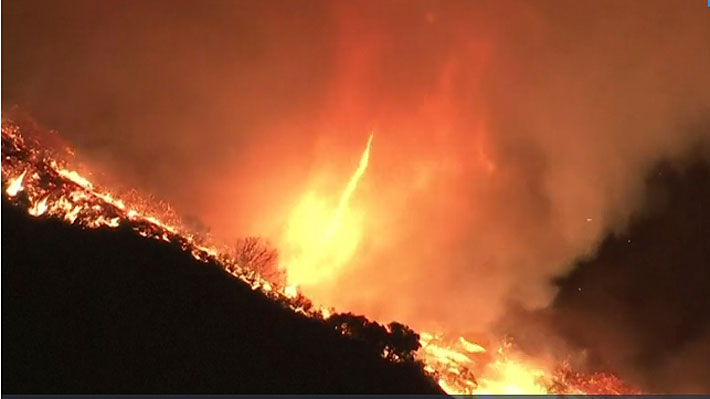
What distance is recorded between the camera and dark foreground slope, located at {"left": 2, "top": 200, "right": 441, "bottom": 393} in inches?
580

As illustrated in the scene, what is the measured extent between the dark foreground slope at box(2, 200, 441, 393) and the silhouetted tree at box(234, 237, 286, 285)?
438 cm

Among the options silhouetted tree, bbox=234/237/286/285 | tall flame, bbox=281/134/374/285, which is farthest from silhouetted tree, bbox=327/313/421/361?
tall flame, bbox=281/134/374/285

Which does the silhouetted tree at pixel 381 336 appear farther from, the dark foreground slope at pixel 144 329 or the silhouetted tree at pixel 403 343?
the dark foreground slope at pixel 144 329

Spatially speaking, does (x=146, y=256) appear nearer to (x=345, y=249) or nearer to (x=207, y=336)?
(x=207, y=336)

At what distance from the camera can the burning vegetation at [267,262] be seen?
18.8m

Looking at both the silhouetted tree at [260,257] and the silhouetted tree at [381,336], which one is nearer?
the silhouetted tree at [381,336]

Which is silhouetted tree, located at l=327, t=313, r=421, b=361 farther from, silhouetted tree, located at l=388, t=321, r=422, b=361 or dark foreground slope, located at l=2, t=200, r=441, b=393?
dark foreground slope, located at l=2, t=200, r=441, b=393

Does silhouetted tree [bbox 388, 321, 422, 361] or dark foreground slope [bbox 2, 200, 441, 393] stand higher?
silhouetted tree [bbox 388, 321, 422, 361]

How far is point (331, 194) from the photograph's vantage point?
34562 millimetres

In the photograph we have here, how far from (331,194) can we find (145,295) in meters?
18.3

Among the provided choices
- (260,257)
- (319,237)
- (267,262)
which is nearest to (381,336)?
(260,257)

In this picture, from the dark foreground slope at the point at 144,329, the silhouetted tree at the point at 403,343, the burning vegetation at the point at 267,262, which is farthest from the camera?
the silhouetted tree at the point at 403,343

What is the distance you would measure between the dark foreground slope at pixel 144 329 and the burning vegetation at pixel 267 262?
681 millimetres

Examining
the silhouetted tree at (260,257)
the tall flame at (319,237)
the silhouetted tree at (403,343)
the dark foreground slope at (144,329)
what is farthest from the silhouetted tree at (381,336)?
the tall flame at (319,237)
